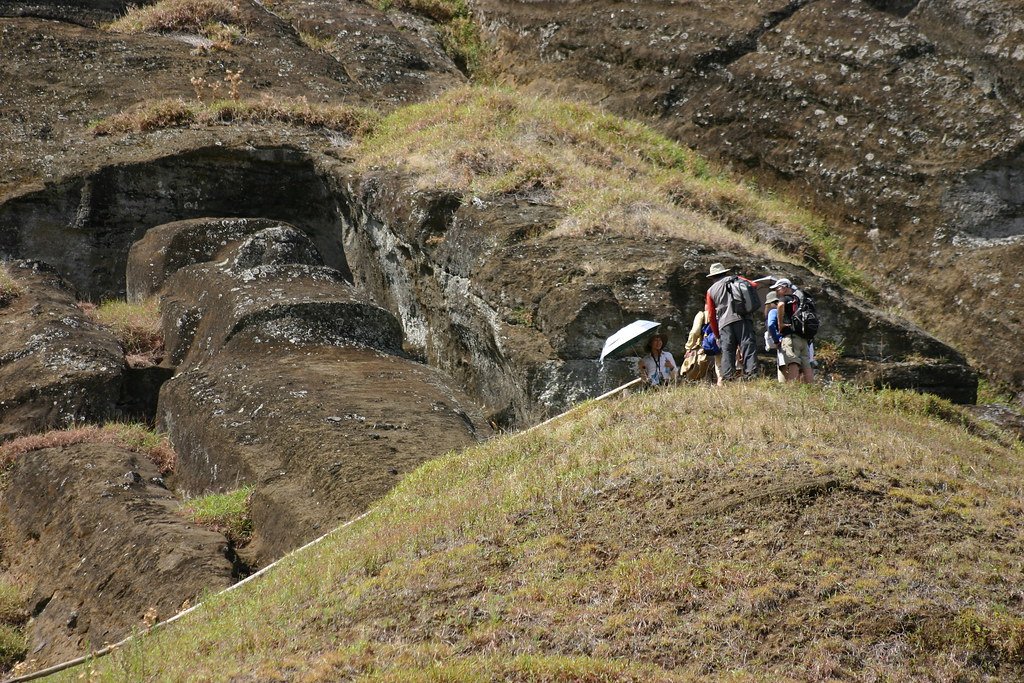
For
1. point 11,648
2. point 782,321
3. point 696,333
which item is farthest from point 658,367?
point 11,648

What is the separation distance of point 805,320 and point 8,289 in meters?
12.2

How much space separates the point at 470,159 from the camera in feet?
63.5

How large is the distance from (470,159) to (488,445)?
7.58 metres

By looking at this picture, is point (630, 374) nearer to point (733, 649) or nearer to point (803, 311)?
point (803, 311)

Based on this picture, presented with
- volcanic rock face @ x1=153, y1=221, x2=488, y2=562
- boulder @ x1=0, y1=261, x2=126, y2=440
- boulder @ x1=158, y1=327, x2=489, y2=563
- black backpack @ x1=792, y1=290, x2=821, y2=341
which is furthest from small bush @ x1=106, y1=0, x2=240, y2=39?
black backpack @ x1=792, y1=290, x2=821, y2=341

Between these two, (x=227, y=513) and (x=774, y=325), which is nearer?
(x=227, y=513)

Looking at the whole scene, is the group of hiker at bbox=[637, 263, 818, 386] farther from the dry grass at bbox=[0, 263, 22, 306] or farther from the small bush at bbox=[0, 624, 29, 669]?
the dry grass at bbox=[0, 263, 22, 306]

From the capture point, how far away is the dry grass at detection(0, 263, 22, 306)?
725 inches

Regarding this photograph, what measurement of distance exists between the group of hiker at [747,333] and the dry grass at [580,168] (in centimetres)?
320

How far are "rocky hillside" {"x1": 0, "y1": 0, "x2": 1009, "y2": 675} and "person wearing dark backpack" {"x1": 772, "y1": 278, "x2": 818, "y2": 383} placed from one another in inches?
76.6

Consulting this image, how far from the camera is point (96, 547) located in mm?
12570

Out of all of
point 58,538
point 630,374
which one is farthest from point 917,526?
point 58,538

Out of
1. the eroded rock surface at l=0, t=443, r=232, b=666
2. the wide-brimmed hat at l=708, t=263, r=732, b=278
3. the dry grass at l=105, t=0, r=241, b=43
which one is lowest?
the eroded rock surface at l=0, t=443, r=232, b=666

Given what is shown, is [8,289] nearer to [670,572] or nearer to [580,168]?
[580,168]
